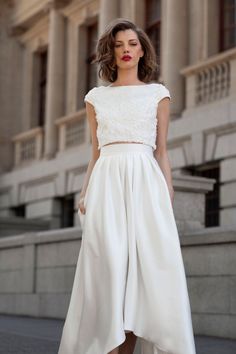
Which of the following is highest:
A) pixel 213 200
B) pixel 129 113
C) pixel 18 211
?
pixel 18 211

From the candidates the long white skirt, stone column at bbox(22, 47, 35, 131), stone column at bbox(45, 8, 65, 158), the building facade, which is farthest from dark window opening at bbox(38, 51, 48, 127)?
the long white skirt

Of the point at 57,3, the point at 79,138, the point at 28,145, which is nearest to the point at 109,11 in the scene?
the point at 79,138

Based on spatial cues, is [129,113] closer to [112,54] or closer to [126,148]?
[126,148]

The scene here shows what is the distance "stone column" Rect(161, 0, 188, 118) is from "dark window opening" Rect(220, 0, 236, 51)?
2.77 ft

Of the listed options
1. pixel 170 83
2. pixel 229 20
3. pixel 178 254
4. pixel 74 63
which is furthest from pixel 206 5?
pixel 178 254

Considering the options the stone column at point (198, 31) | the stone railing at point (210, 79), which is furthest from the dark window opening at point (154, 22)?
the stone railing at point (210, 79)

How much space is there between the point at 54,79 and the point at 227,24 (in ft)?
24.9

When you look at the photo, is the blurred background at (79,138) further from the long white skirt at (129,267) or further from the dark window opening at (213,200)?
the long white skirt at (129,267)

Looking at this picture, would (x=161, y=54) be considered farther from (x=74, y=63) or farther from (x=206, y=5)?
(x=74, y=63)

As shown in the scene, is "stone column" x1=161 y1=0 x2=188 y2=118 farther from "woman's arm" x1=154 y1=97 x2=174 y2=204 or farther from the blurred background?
"woman's arm" x1=154 y1=97 x2=174 y2=204

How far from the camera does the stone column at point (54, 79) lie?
23.0 m

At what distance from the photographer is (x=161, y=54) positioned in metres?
18.7

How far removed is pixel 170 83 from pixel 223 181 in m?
2.88

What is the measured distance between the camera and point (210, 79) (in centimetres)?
1602
